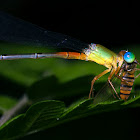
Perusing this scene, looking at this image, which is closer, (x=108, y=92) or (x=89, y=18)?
(x=108, y=92)

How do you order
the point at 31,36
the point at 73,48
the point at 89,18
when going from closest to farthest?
the point at 73,48, the point at 31,36, the point at 89,18

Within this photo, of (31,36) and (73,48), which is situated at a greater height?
(31,36)

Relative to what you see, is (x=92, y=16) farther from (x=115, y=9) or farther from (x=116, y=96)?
(x=116, y=96)

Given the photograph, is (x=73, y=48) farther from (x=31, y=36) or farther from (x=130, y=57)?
(x=130, y=57)

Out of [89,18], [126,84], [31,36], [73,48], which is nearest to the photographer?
[126,84]

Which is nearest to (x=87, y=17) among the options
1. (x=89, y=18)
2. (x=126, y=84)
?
(x=89, y=18)

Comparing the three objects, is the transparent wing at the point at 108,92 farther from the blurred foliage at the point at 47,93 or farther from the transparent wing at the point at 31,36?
the transparent wing at the point at 31,36

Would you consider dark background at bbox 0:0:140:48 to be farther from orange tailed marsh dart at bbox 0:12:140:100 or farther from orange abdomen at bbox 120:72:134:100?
orange abdomen at bbox 120:72:134:100

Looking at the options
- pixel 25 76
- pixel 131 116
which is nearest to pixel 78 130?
pixel 131 116

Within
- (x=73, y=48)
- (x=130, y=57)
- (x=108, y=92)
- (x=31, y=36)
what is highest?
(x=31, y=36)
